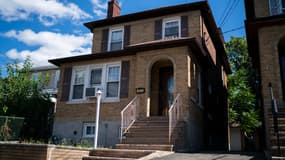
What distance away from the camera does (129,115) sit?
1096 centimetres

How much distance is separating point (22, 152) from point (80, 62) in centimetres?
676

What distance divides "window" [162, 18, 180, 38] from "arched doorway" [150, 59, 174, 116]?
6.54 ft

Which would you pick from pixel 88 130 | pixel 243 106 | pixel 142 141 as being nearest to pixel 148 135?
pixel 142 141

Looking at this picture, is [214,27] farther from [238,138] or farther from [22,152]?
[22,152]

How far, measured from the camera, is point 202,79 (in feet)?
46.6

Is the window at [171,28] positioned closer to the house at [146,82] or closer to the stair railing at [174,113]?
the house at [146,82]

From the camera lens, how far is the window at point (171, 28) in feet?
45.8

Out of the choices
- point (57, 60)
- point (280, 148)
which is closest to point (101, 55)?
point (57, 60)

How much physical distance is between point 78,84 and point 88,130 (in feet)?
8.17

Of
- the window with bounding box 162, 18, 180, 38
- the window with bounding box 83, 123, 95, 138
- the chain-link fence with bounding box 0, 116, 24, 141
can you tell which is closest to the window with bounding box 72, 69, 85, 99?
the window with bounding box 83, 123, 95, 138

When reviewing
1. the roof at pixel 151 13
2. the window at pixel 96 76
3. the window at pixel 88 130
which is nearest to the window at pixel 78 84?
the window at pixel 96 76

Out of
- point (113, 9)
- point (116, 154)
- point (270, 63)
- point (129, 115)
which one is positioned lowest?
point (116, 154)

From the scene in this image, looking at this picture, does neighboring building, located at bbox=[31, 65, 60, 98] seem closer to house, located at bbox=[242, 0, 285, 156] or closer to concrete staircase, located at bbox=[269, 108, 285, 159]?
house, located at bbox=[242, 0, 285, 156]

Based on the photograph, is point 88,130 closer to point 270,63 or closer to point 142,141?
point 142,141
